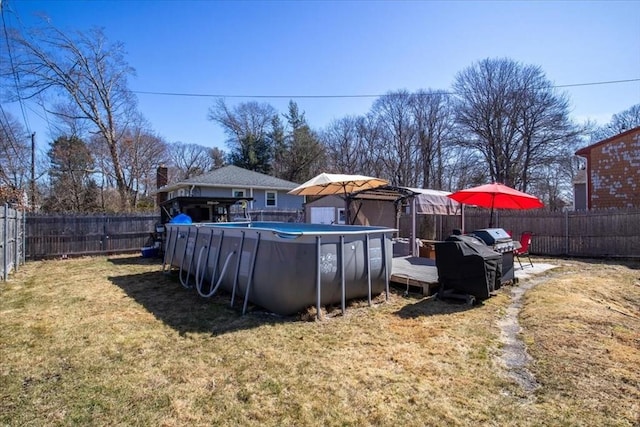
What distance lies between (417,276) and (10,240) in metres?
9.46

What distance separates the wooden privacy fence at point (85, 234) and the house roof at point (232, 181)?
5427 mm

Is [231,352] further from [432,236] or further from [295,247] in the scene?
[432,236]

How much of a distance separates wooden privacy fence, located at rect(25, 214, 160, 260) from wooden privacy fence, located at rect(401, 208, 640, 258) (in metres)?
13.6

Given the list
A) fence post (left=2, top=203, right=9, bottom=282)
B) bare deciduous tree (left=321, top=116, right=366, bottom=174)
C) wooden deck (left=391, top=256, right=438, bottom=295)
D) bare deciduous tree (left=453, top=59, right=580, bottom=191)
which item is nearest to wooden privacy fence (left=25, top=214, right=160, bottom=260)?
fence post (left=2, top=203, right=9, bottom=282)

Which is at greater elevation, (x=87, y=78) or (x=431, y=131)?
(x=87, y=78)

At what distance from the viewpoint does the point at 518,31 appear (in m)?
12.0

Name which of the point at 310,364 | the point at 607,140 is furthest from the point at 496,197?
the point at 607,140

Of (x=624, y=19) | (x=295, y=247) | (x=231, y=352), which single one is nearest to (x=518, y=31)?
(x=624, y=19)

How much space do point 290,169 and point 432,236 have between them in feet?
52.7

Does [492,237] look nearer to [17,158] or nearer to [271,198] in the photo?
[271,198]

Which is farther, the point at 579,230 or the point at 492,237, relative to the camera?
the point at 579,230

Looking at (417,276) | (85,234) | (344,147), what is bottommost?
(417,276)

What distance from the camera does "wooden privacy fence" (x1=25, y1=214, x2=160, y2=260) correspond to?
11.5 meters

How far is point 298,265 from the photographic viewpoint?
473cm
